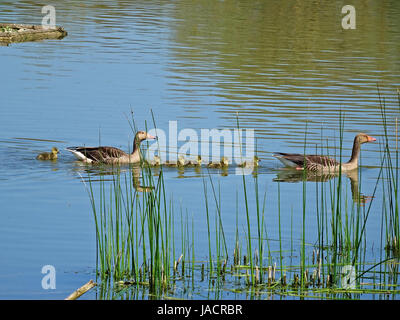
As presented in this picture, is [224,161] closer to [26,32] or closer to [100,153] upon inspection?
[100,153]

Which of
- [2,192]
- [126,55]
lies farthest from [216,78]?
[2,192]

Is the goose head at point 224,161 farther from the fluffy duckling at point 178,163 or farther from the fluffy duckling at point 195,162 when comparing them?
the fluffy duckling at point 178,163

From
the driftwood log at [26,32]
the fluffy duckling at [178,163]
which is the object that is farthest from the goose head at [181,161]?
the driftwood log at [26,32]

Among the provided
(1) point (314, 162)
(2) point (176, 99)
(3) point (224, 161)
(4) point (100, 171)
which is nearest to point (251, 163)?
(3) point (224, 161)

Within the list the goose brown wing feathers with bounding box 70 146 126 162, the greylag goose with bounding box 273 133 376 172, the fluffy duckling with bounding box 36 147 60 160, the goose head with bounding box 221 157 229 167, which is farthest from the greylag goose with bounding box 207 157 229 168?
the fluffy duckling with bounding box 36 147 60 160

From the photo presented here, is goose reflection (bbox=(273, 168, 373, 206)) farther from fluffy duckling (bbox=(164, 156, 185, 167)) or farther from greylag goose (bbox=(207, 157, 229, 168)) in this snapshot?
fluffy duckling (bbox=(164, 156, 185, 167))

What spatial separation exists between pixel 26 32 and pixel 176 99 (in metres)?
13.3

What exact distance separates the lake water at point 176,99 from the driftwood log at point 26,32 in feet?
1.55

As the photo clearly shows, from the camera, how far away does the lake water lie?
11289 millimetres

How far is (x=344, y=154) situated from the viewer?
Answer: 1730 centimetres

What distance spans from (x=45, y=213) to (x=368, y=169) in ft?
20.8

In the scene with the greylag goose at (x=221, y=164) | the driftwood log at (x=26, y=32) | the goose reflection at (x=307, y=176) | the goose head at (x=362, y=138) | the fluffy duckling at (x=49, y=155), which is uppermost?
the driftwood log at (x=26, y=32)

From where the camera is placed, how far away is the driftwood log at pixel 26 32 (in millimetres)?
33000

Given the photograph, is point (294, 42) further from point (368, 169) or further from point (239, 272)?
point (239, 272)
